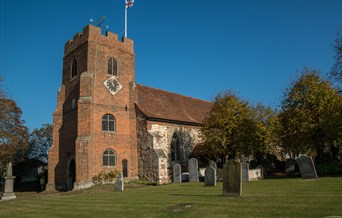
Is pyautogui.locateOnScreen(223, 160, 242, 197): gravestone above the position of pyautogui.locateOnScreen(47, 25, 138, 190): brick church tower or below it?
below

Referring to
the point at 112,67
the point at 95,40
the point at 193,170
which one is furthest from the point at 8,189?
the point at 193,170

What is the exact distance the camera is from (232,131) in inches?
940

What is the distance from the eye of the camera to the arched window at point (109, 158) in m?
24.4

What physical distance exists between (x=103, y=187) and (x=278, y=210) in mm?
15572

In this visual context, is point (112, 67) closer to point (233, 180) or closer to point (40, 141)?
point (233, 180)

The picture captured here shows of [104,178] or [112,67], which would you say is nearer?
[104,178]

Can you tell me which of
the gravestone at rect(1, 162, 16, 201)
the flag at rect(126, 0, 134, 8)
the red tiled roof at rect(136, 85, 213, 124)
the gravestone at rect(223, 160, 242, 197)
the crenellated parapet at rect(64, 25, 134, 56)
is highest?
the flag at rect(126, 0, 134, 8)

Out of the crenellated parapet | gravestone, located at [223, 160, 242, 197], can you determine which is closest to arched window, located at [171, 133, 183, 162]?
the crenellated parapet

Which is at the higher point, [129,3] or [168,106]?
[129,3]

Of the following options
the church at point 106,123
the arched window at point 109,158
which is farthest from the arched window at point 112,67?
the arched window at point 109,158

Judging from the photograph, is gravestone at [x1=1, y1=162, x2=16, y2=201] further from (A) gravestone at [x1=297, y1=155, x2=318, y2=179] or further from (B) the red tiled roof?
(A) gravestone at [x1=297, y1=155, x2=318, y2=179]

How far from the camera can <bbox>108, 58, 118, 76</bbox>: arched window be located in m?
26.7

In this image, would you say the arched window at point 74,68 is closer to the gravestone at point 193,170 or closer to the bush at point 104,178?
the bush at point 104,178

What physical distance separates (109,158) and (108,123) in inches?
119
